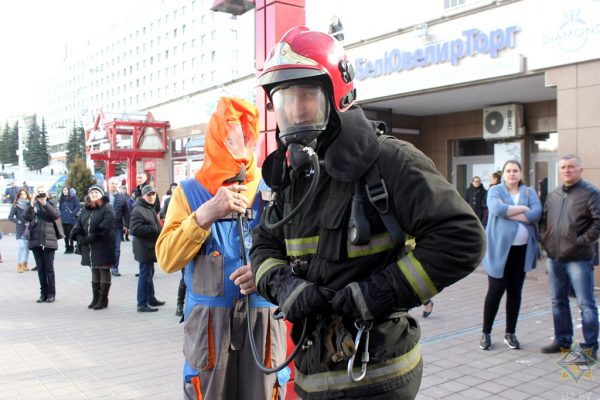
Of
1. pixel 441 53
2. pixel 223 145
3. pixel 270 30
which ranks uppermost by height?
pixel 441 53

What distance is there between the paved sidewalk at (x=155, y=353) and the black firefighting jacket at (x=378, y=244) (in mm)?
2771

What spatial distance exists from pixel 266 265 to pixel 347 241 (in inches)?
15.0

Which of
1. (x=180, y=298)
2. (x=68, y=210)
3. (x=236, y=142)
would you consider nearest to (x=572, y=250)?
(x=236, y=142)

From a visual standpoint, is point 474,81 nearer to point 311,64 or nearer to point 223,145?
point 223,145

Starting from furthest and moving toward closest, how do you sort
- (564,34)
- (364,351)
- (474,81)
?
1. (474,81)
2. (564,34)
3. (364,351)

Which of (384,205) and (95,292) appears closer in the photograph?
(384,205)

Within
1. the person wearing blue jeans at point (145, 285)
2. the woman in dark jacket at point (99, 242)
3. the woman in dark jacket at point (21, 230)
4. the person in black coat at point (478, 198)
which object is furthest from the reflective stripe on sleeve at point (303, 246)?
the person in black coat at point (478, 198)

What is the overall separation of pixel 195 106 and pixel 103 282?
13.1m

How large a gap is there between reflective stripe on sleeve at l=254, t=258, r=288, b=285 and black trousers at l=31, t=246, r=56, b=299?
24.5ft

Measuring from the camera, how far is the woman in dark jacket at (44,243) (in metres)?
8.35

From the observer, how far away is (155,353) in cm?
562

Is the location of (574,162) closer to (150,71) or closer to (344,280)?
(344,280)

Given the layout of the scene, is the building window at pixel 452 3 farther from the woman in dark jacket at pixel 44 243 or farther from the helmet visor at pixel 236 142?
the helmet visor at pixel 236 142

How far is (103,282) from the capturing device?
7.80m
